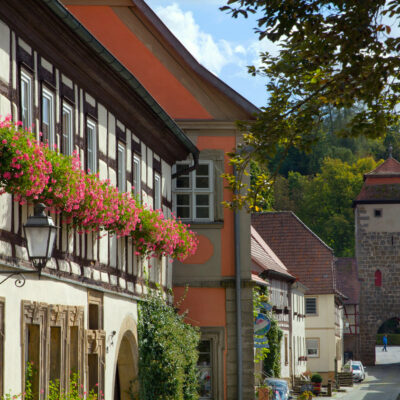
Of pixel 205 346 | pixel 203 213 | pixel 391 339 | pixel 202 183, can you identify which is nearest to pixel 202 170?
pixel 202 183

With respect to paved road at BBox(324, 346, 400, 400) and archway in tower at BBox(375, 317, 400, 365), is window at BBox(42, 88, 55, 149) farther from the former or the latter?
archway in tower at BBox(375, 317, 400, 365)

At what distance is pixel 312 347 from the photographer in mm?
53500

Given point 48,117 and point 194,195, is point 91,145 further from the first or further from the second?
point 194,195

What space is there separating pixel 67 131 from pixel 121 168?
304cm

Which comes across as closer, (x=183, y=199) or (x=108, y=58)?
(x=108, y=58)

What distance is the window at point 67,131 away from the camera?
12109mm

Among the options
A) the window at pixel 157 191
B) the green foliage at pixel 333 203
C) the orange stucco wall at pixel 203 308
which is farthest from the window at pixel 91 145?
the green foliage at pixel 333 203

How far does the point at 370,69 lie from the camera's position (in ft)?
30.1

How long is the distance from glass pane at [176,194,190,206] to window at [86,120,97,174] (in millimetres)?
7481

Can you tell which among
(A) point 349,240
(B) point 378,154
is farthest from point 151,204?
(B) point 378,154

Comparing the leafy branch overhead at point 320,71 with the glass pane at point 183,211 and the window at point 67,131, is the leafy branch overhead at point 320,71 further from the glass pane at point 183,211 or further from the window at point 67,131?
the glass pane at point 183,211

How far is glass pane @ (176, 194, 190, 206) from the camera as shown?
2098cm

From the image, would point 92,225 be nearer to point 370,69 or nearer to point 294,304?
point 370,69

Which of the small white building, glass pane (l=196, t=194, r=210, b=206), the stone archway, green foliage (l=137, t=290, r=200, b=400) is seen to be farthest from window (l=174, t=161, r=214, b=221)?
the small white building
